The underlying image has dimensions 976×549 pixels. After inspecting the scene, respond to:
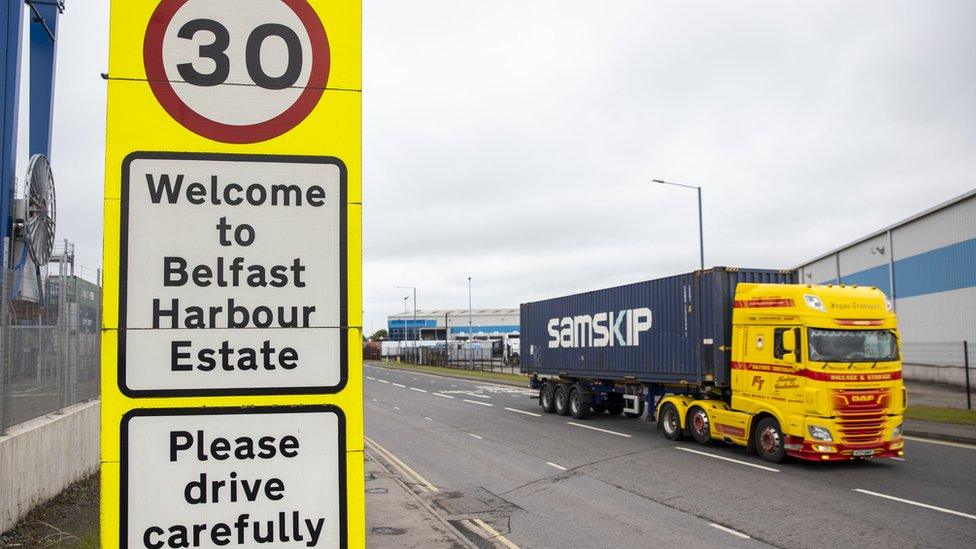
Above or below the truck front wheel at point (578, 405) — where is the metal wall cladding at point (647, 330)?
above

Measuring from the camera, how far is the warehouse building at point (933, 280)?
3106cm

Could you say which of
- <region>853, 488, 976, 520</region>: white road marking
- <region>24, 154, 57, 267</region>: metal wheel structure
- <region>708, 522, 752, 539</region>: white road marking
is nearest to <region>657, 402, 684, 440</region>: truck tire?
<region>853, 488, 976, 520</region>: white road marking

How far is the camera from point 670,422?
57.9 feet

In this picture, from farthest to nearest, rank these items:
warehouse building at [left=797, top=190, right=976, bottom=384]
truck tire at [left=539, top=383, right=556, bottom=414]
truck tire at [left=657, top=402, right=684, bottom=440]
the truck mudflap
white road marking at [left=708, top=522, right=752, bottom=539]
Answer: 1. warehouse building at [left=797, top=190, right=976, bottom=384]
2. truck tire at [left=539, top=383, right=556, bottom=414]
3. truck tire at [left=657, top=402, right=684, bottom=440]
4. the truck mudflap
5. white road marking at [left=708, top=522, right=752, bottom=539]

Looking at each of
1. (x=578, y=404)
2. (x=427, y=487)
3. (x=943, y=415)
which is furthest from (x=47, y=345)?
(x=943, y=415)

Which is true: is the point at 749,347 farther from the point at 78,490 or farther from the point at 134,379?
the point at 134,379

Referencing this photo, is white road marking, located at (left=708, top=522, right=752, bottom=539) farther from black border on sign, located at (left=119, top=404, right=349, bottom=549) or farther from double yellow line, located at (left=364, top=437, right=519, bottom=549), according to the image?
black border on sign, located at (left=119, top=404, right=349, bottom=549)

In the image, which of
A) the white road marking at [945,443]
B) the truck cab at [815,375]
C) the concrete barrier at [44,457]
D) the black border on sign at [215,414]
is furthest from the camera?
the white road marking at [945,443]

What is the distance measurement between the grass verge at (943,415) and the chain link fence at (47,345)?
19.3m

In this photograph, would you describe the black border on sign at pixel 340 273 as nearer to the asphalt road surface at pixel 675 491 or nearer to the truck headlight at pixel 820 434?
the asphalt road surface at pixel 675 491

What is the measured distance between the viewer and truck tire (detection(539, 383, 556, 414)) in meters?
24.5

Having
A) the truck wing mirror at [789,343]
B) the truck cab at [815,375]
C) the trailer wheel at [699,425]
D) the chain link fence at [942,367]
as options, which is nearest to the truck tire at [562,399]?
the trailer wheel at [699,425]

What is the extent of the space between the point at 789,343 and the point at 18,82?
14.1m

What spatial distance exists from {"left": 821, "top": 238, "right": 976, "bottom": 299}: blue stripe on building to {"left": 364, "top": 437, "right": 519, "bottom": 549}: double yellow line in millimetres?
27063
